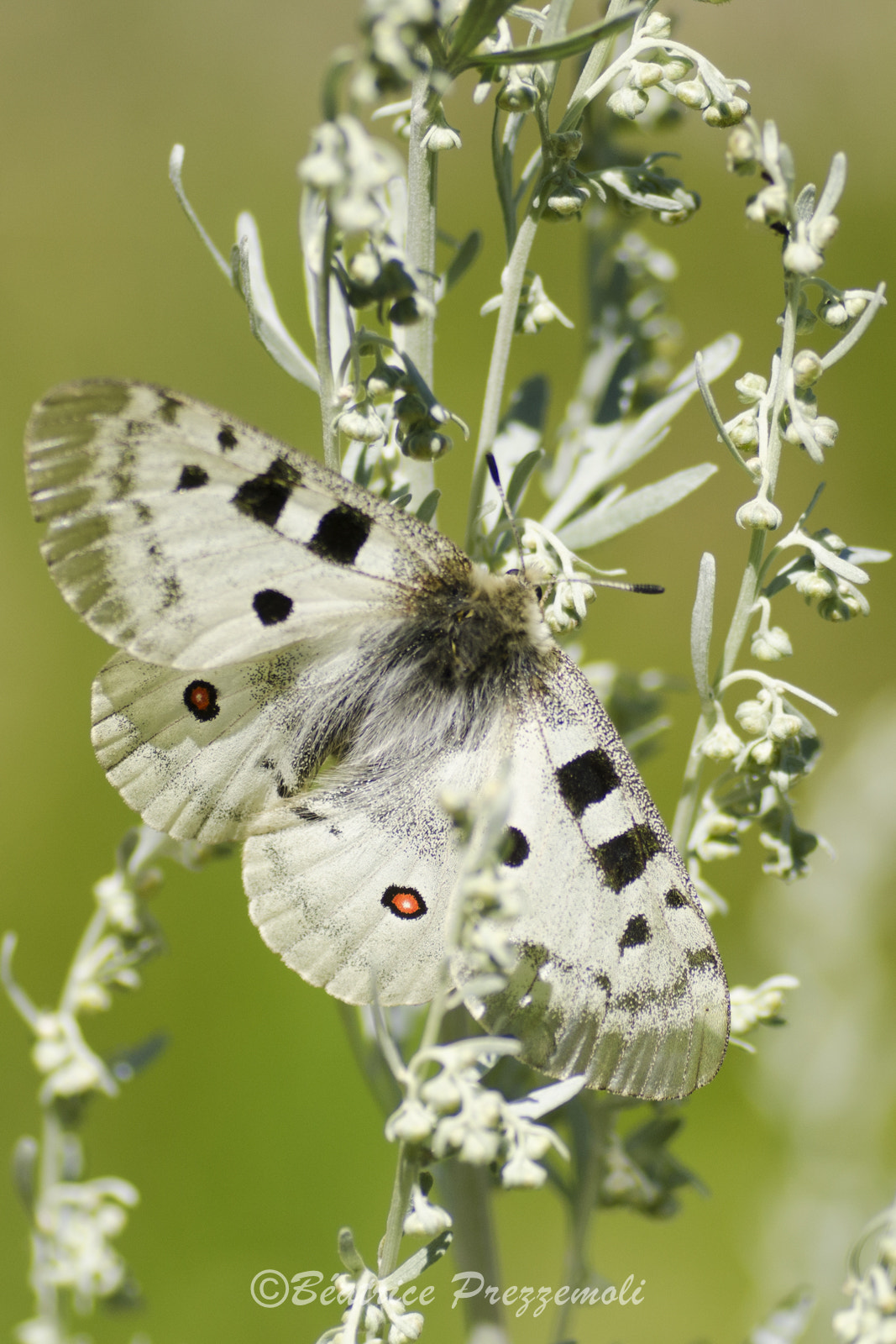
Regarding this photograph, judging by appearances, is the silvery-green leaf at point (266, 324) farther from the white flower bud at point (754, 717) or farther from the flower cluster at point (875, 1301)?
the flower cluster at point (875, 1301)

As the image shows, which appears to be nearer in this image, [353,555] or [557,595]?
[557,595]

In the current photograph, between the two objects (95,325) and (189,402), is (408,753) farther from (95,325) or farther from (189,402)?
(95,325)

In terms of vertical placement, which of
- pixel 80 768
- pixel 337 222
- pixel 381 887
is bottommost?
pixel 80 768

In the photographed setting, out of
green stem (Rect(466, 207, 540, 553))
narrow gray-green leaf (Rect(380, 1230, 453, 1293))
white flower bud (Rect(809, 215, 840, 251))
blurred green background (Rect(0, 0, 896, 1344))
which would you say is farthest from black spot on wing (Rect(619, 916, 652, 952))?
blurred green background (Rect(0, 0, 896, 1344))

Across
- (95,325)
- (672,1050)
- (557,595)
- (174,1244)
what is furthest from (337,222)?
(95,325)

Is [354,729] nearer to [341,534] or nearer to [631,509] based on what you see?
[341,534]

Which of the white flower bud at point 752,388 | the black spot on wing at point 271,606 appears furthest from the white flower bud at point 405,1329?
the white flower bud at point 752,388

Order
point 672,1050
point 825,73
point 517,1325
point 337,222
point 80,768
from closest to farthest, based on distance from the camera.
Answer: point 337,222 → point 672,1050 → point 517,1325 → point 80,768 → point 825,73

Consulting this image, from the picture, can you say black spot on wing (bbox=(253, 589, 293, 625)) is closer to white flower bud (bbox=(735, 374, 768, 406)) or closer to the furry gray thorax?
the furry gray thorax
